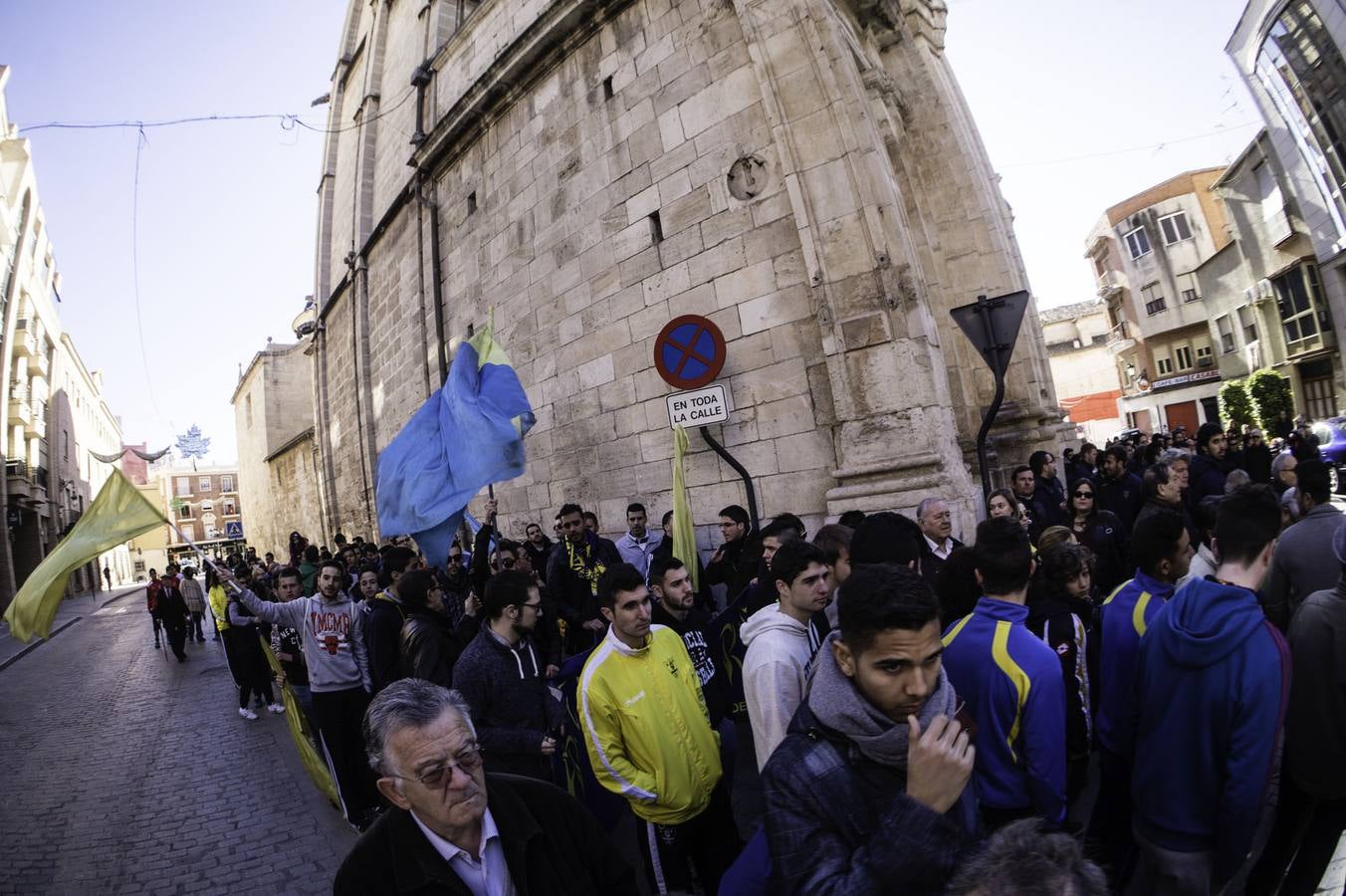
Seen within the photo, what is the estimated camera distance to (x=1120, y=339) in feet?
125

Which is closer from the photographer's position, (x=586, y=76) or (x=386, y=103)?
(x=586, y=76)

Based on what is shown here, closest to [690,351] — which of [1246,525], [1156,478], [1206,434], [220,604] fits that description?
[1156,478]

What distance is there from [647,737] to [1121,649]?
70.1 inches

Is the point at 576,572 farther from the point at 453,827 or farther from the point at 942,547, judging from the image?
the point at 453,827

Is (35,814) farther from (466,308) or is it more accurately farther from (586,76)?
(586,76)

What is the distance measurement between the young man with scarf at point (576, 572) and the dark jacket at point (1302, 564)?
175 inches

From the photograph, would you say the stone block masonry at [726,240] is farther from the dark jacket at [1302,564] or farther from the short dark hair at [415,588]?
the short dark hair at [415,588]

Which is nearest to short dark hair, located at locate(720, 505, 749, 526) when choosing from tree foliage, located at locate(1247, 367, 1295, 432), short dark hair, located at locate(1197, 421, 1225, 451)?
short dark hair, located at locate(1197, 421, 1225, 451)

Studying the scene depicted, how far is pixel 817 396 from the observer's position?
6633 mm

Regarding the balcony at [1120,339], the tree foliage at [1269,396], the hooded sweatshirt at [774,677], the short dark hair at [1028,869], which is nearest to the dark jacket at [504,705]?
the hooded sweatshirt at [774,677]

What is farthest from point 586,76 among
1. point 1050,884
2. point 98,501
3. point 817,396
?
point 1050,884

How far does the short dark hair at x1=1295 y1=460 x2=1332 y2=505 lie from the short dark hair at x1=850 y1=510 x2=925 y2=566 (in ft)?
7.50

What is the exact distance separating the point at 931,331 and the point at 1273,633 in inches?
181

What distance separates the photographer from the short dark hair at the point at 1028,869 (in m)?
0.92
